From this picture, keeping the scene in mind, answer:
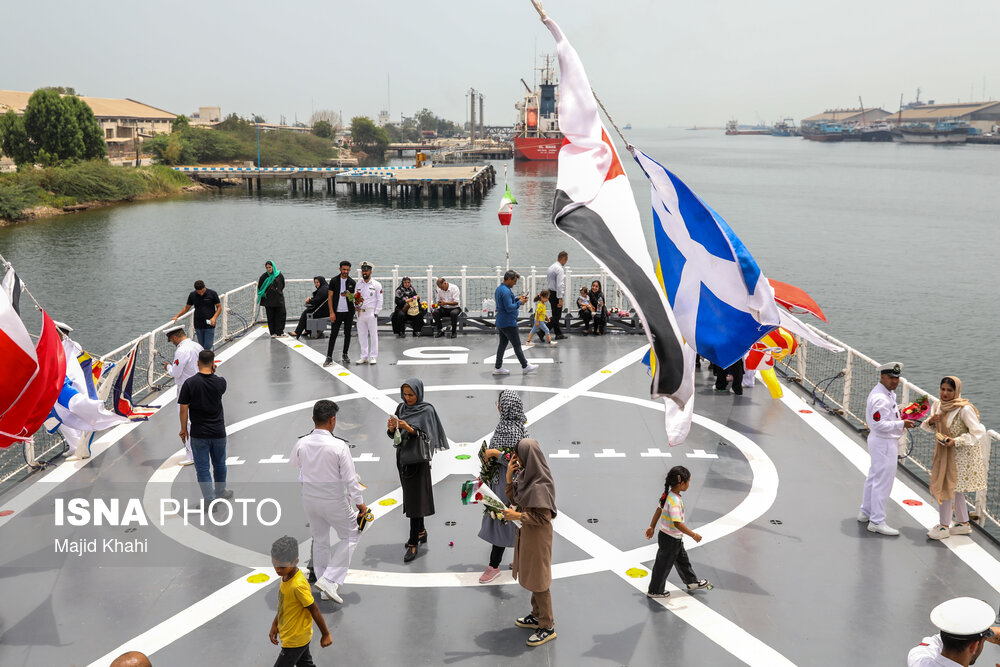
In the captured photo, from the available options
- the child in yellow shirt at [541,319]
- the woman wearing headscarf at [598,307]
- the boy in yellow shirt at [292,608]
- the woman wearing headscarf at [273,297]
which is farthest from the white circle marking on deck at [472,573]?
the woman wearing headscarf at [598,307]

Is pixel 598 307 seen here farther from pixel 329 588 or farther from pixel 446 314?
pixel 329 588

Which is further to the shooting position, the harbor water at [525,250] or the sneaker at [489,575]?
the harbor water at [525,250]

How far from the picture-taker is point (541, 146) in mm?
156125

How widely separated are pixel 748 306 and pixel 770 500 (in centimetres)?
319

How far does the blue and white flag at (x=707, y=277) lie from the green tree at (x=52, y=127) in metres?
89.2

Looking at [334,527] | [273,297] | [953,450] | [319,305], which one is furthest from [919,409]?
[273,297]

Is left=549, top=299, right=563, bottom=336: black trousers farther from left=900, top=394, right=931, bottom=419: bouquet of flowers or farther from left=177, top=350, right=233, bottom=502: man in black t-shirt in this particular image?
left=177, top=350, right=233, bottom=502: man in black t-shirt

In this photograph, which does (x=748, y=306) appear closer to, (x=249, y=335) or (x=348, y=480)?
(x=348, y=480)

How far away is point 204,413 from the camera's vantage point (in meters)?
8.94

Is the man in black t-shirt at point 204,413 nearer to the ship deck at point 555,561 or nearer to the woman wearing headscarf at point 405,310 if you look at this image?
the ship deck at point 555,561

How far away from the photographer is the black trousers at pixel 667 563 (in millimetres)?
7348

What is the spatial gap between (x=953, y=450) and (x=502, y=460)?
503cm

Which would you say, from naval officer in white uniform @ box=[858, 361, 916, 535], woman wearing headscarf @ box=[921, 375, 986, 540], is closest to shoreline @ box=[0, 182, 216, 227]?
naval officer in white uniform @ box=[858, 361, 916, 535]

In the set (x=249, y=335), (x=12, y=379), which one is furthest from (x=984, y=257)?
(x=12, y=379)
